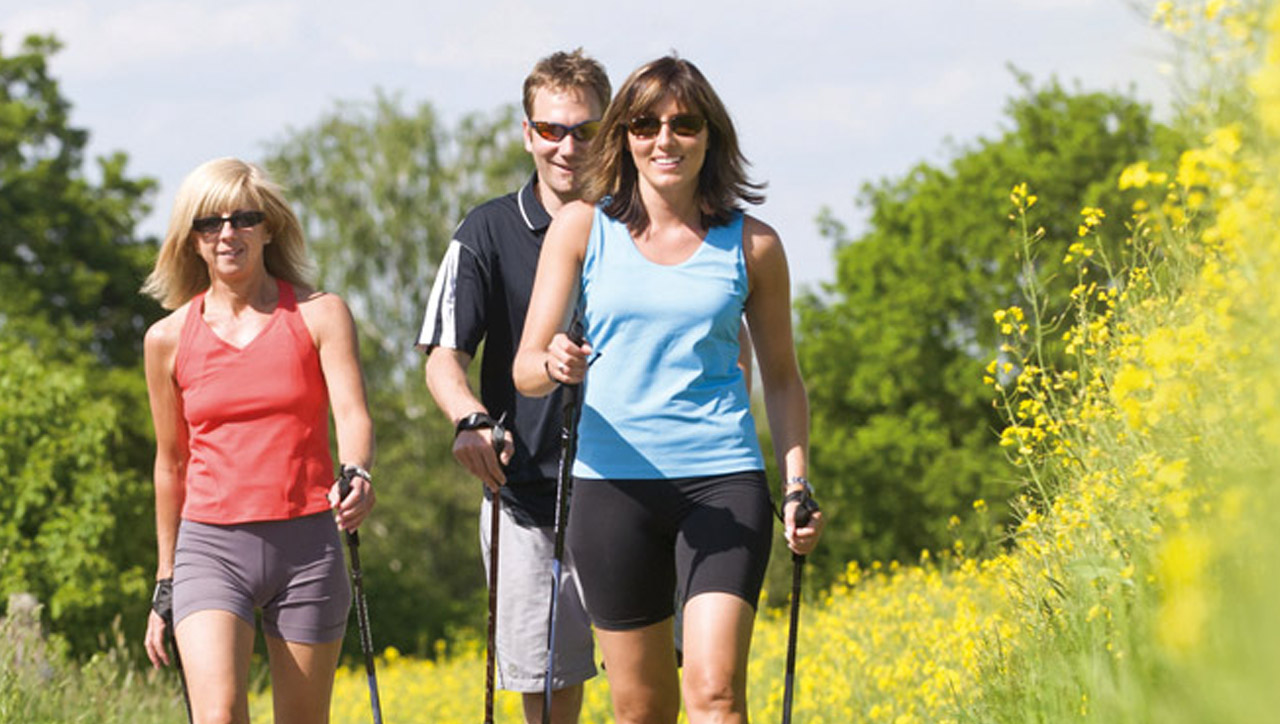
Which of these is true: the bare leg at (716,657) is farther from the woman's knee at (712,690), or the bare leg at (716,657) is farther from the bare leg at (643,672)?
the bare leg at (643,672)

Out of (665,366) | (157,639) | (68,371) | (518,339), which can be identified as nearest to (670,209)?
(665,366)

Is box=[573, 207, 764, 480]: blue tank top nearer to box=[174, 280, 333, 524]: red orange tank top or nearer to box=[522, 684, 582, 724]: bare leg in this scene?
box=[174, 280, 333, 524]: red orange tank top

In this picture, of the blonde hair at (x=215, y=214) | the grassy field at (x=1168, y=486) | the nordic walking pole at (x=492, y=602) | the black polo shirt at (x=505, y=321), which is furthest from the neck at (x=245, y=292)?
the grassy field at (x=1168, y=486)

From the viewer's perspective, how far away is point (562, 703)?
21.4 feet

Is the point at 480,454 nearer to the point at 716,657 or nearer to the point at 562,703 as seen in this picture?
the point at 716,657

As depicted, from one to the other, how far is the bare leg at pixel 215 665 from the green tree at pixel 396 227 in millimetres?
36452

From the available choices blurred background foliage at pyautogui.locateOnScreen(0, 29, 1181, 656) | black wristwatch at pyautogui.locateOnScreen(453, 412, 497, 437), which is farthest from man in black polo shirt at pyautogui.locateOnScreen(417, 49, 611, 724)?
blurred background foliage at pyautogui.locateOnScreen(0, 29, 1181, 656)

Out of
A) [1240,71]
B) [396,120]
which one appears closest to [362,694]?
[1240,71]

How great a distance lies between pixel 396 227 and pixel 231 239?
36.8 metres

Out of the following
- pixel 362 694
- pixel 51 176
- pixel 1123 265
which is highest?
pixel 51 176

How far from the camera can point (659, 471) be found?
16.3ft

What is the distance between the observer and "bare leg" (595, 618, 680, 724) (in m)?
5.07

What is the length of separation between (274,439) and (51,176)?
32044 mm

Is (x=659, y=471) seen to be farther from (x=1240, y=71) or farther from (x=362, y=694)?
(x=362, y=694)
